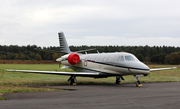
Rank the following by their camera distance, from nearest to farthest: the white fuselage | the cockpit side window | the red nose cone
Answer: the white fuselage, the cockpit side window, the red nose cone

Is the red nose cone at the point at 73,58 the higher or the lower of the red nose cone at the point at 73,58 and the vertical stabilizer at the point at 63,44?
the lower

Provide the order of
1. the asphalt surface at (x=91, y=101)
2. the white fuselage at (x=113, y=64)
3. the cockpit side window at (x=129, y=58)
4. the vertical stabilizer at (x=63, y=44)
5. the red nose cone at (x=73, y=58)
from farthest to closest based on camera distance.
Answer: the vertical stabilizer at (x=63, y=44), the red nose cone at (x=73, y=58), the cockpit side window at (x=129, y=58), the white fuselage at (x=113, y=64), the asphalt surface at (x=91, y=101)

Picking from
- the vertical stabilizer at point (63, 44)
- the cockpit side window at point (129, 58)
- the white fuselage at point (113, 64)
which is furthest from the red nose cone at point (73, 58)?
the cockpit side window at point (129, 58)

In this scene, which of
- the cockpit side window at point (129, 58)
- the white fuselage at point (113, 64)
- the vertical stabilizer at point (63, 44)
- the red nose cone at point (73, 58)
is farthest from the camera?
the vertical stabilizer at point (63, 44)

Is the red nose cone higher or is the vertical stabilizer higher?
the vertical stabilizer

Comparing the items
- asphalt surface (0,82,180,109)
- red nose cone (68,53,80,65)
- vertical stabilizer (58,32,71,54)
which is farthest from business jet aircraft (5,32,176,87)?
asphalt surface (0,82,180,109)

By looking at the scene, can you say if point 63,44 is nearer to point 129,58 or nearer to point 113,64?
point 113,64

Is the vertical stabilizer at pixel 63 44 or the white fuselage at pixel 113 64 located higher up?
the vertical stabilizer at pixel 63 44

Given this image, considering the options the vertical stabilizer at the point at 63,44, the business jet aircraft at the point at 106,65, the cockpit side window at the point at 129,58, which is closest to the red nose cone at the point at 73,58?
the business jet aircraft at the point at 106,65

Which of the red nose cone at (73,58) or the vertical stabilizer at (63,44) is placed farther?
the vertical stabilizer at (63,44)

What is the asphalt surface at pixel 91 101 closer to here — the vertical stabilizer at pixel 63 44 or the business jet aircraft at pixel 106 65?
the business jet aircraft at pixel 106 65

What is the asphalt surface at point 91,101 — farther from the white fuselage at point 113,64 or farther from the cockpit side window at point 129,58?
the cockpit side window at point 129,58

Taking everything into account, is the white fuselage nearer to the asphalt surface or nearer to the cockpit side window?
the cockpit side window

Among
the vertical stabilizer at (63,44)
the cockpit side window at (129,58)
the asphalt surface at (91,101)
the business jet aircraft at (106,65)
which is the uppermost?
the vertical stabilizer at (63,44)
